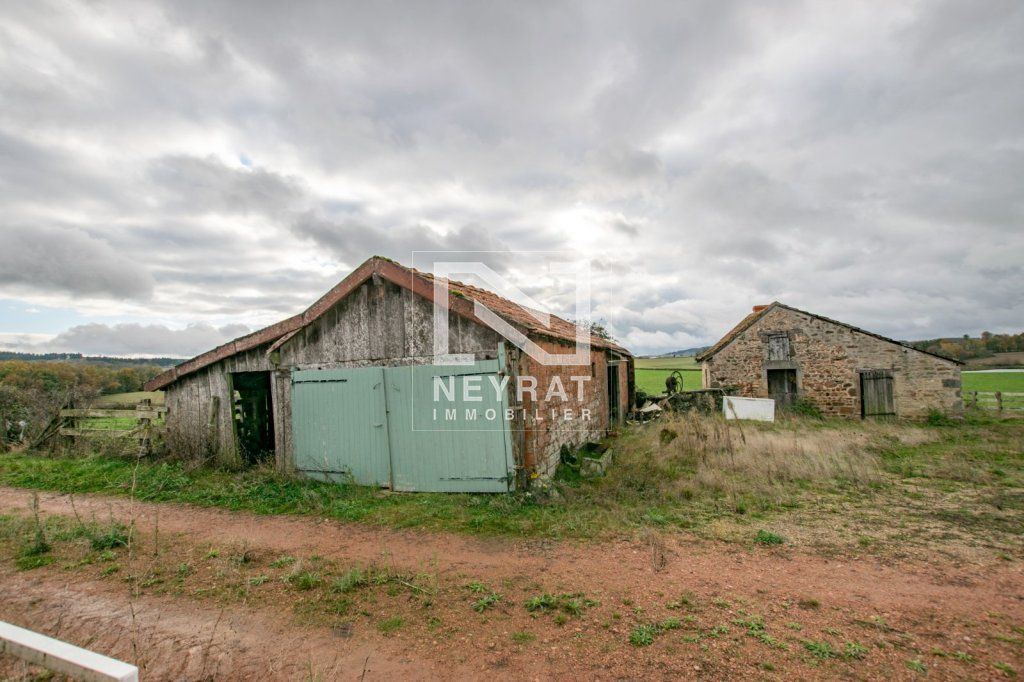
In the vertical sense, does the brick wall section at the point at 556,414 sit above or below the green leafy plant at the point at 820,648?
above

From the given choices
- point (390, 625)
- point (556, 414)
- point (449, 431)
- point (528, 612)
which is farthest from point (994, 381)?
point (390, 625)

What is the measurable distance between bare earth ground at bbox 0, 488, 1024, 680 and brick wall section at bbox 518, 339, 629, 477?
2157 mm

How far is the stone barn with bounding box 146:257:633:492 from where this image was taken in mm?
7547

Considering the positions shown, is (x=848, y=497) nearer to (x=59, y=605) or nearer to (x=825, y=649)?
(x=825, y=649)

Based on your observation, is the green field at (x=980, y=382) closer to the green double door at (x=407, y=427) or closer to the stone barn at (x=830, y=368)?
the stone barn at (x=830, y=368)

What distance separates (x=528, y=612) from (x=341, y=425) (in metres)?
5.58

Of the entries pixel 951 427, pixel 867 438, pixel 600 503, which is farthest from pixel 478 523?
pixel 951 427

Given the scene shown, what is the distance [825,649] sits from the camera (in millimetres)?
3461

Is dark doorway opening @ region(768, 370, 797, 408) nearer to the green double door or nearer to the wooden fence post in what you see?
the green double door

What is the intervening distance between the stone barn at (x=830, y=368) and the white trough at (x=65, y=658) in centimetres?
1964

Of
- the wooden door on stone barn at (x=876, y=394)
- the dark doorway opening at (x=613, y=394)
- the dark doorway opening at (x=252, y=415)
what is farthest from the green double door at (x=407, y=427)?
the wooden door on stone barn at (x=876, y=394)

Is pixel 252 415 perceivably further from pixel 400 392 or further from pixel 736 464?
pixel 736 464

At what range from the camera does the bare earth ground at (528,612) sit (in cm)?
337

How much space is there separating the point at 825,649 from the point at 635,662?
1.45 m
